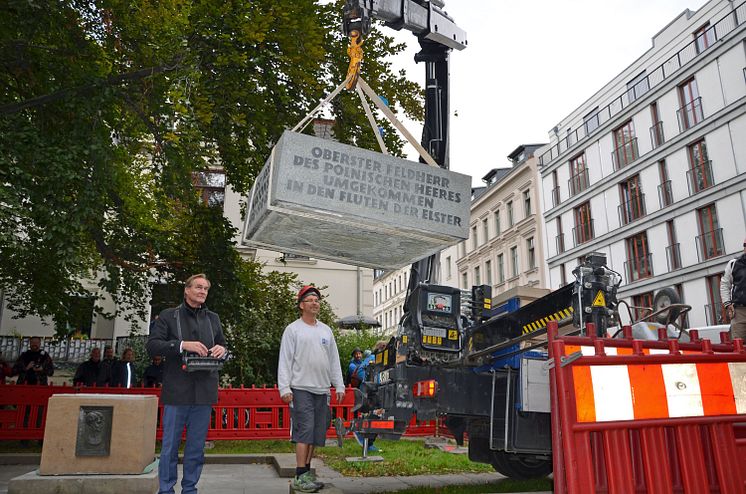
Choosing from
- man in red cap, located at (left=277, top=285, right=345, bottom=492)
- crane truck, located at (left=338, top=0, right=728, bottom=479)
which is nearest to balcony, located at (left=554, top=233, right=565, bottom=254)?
crane truck, located at (left=338, top=0, right=728, bottom=479)

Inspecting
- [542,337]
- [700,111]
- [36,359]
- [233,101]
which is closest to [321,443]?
[542,337]

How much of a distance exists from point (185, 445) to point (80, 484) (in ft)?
5.23

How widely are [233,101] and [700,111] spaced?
2307cm

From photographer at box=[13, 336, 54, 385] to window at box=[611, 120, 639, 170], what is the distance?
89.2 feet

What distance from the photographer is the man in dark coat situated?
454 centimetres

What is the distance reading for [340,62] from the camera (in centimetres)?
1081

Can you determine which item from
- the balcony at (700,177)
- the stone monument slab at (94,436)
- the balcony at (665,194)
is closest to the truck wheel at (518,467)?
the stone monument slab at (94,436)

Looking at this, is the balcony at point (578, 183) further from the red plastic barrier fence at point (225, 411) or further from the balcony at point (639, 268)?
the red plastic barrier fence at point (225, 411)

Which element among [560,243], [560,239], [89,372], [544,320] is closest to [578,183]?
[560,239]

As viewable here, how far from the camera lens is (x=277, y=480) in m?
7.19

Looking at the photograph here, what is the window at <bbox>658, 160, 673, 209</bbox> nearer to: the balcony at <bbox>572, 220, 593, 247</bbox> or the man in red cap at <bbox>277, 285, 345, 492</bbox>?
the balcony at <bbox>572, 220, 593, 247</bbox>

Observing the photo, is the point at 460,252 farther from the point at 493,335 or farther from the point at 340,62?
the point at 493,335

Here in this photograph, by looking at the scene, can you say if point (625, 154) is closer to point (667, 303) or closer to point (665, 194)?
point (665, 194)

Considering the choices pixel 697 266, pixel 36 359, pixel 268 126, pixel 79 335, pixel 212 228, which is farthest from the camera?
pixel 697 266
